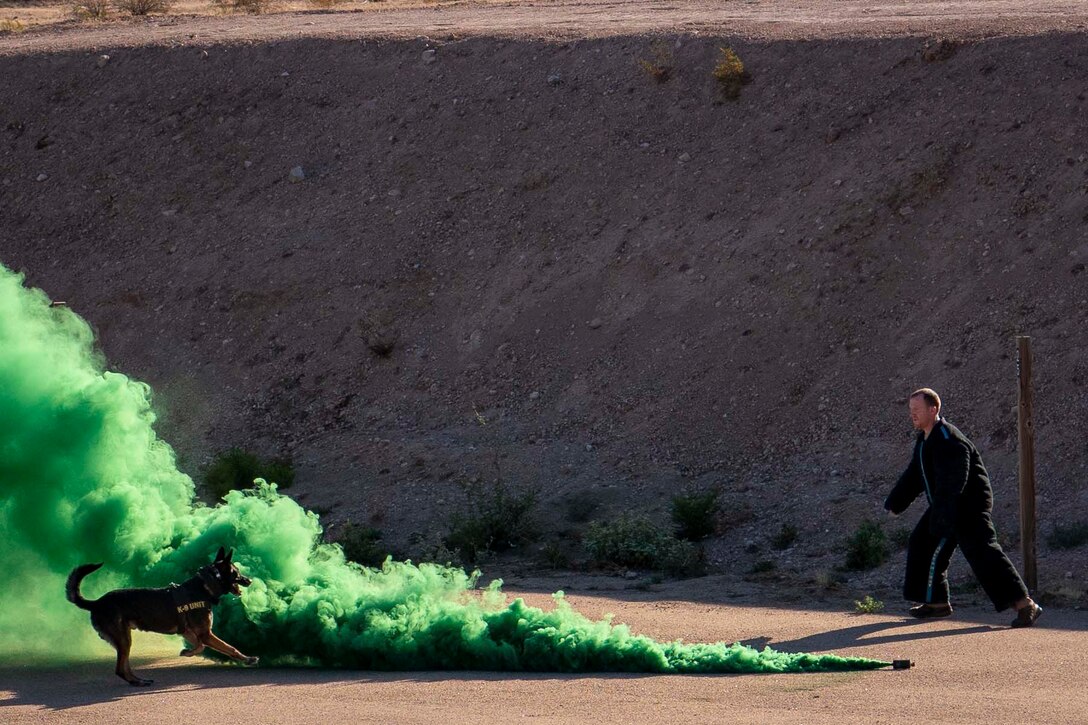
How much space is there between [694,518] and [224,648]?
23.0 ft

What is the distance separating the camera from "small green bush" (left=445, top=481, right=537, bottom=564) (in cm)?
1477

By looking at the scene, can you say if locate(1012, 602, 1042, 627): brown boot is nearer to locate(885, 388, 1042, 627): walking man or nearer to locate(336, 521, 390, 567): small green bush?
locate(885, 388, 1042, 627): walking man

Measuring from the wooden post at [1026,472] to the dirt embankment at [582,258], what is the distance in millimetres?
1115

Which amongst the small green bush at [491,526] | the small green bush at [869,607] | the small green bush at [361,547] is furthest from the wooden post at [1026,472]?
the small green bush at [361,547]

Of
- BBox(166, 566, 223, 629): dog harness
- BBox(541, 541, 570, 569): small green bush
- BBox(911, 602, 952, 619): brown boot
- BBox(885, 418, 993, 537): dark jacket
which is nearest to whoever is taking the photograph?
BBox(166, 566, 223, 629): dog harness

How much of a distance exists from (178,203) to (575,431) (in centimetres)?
992

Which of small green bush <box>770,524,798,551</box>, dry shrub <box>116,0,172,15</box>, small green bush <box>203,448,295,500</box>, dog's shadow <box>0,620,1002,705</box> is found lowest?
dog's shadow <box>0,620,1002,705</box>

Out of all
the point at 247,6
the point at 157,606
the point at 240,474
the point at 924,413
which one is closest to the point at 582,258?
the point at 240,474

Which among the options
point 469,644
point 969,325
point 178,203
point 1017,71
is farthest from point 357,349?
point 469,644

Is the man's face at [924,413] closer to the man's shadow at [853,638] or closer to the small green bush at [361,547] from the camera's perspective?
the man's shadow at [853,638]

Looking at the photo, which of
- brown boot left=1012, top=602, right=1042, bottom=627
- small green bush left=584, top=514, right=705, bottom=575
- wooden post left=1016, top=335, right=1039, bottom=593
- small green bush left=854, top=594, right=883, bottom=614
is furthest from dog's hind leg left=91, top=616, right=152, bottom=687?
wooden post left=1016, top=335, right=1039, bottom=593

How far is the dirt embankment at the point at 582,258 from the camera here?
1648 cm

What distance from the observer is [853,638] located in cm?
1000

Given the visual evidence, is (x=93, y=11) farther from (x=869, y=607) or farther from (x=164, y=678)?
(x=164, y=678)
